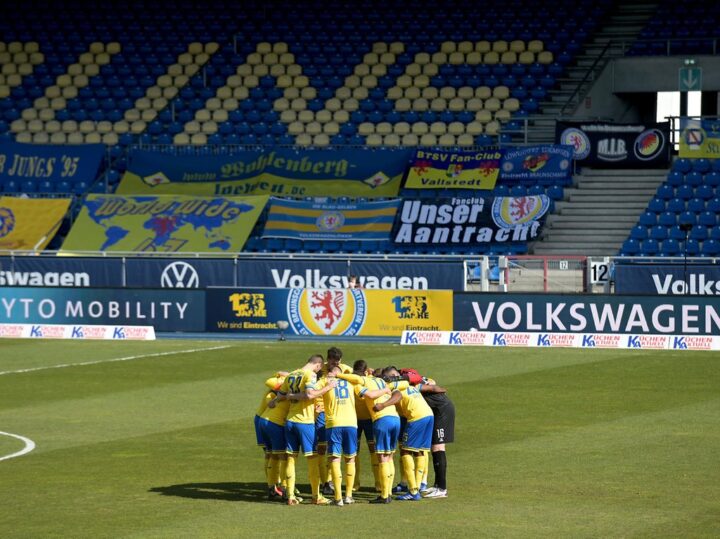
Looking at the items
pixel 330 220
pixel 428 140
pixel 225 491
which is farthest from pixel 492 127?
pixel 225 491

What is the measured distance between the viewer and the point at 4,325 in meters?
39.8

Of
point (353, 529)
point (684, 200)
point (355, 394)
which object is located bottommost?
point (353, 529)

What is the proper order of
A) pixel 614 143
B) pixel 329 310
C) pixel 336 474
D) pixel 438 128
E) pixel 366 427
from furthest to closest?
pixel 438 128
pixel 614 143
pixel 329 310
pixel 366 427
pixel 336 474

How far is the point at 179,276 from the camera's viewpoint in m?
42.6

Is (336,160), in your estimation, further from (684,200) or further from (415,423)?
(415,423)

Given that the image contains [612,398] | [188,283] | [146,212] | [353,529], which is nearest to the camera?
[353,529]

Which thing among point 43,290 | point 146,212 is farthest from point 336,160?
point 43,290

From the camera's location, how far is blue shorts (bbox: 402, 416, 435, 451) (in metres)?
17.0

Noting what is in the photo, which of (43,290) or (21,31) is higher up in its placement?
(21,31)

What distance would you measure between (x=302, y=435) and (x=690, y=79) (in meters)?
35.4

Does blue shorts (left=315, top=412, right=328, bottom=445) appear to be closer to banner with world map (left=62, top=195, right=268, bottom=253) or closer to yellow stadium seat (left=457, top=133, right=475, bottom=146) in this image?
banner with world map (left=62, top=195, right=268, bottom=253)

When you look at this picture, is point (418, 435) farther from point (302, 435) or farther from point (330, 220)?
point (330, 220)

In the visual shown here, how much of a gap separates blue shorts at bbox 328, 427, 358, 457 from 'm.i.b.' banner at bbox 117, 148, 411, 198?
1299 inches

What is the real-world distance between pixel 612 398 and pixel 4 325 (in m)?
19.6
